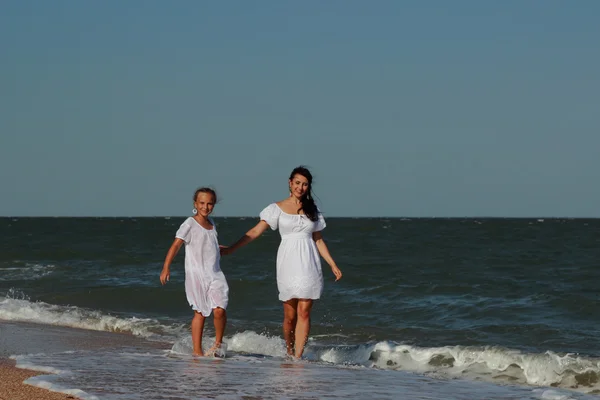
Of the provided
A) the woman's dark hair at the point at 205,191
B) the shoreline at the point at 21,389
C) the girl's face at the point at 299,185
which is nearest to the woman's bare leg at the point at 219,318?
the woman's dark hair at the point at 205,191

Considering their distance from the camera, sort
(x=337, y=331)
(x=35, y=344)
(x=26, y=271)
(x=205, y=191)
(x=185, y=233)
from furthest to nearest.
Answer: (x=26, y=271) → (x=337, y=331) → (x=35, y=344) → (x=205, y=191) → (x=185, y=233)

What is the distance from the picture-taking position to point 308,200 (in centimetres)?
791

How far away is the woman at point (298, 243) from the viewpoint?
25.7 ft

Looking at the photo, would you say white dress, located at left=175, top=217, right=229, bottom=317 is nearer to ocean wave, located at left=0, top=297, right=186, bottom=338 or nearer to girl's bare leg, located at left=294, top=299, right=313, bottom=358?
girl's bare leg, located at left=294, top=299, right=313, bottom=358

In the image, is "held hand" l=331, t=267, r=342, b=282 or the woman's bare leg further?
"held hand" l=331, t=267, r=342, b=282

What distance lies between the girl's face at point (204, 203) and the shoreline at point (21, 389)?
2036mm

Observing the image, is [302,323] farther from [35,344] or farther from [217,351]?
[35,344]

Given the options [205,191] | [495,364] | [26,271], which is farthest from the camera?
[26,271]

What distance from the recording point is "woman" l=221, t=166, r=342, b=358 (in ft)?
25.7

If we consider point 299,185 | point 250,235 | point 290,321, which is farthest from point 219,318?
point 299,185

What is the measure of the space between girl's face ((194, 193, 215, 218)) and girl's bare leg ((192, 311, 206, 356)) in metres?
0.90

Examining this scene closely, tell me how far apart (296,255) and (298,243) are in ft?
0.37

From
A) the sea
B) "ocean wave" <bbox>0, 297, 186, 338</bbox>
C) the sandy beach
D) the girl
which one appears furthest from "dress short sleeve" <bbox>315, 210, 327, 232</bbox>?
"ocean wave" <bbox>0, 297, 186, 338</bbox>

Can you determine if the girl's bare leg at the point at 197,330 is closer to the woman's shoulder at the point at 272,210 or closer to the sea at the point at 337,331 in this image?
the sea at the point at 337,331
